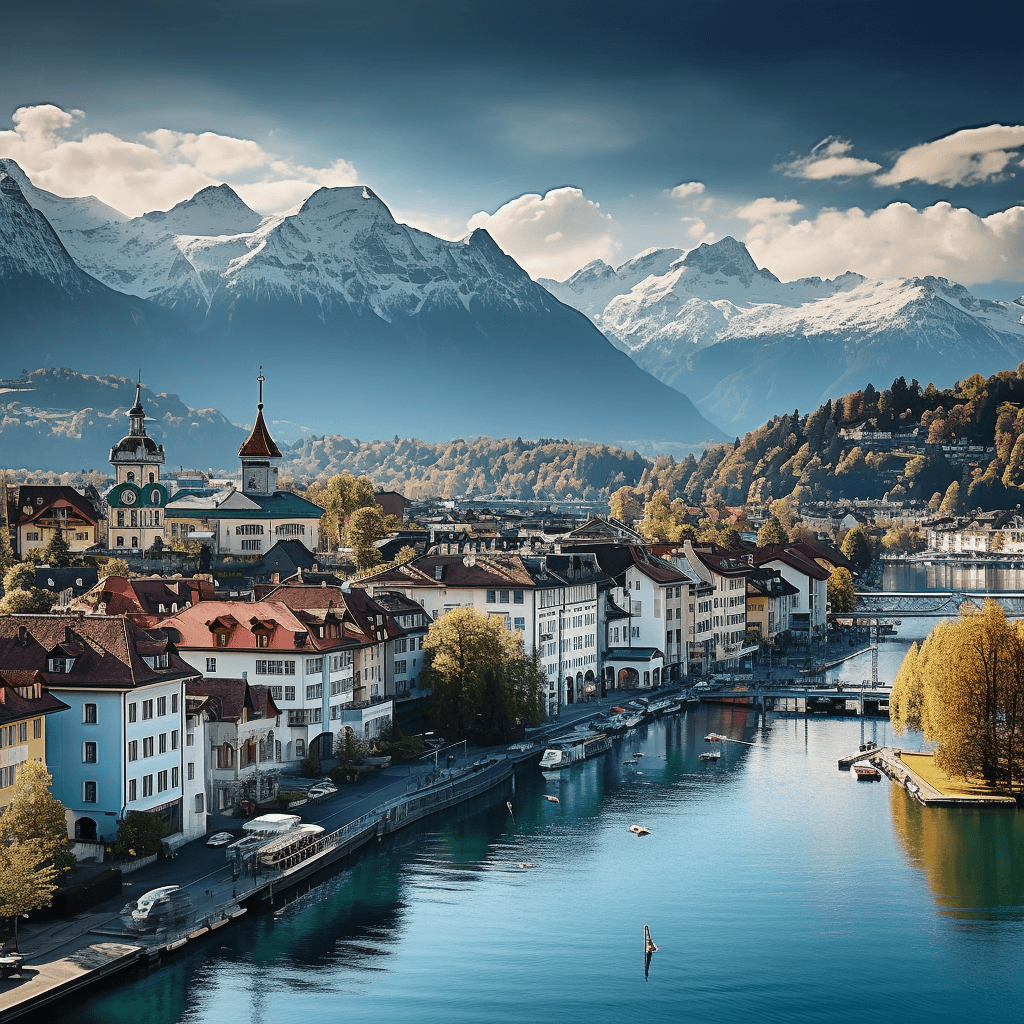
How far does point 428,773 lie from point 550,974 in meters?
25.0

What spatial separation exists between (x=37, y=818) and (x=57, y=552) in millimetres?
76802

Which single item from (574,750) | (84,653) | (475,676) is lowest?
(574,750)

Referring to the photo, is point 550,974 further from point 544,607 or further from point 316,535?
point 316,535

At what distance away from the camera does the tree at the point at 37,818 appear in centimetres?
4962

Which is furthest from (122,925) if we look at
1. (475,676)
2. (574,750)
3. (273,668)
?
(574,750)

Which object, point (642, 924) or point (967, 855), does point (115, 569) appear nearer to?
point (967, 855)

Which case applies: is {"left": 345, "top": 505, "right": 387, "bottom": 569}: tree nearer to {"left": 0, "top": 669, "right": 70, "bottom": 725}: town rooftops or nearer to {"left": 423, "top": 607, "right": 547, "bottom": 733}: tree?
{"left": 423, "top": 607, "right": 547, "bottom": 733}: tree

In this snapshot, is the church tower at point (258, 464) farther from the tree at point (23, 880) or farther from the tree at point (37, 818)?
the tree at point (23, 880)

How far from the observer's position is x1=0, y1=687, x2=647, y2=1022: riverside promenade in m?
44.0

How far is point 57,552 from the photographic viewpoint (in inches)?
4897

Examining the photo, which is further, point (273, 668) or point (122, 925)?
point (273, 668)

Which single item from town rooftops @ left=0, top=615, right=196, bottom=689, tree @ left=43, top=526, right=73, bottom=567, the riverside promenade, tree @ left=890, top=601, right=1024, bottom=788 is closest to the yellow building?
town rooftops @ left=0, top=615, right=196, bottom=689

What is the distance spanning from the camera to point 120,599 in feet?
292

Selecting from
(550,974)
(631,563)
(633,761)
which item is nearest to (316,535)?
(631,563)
